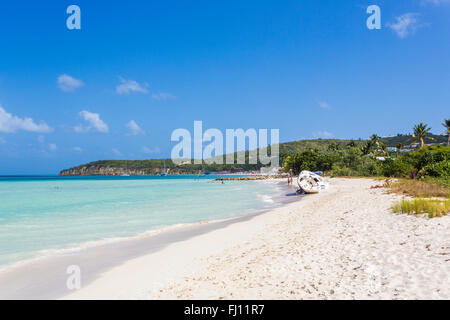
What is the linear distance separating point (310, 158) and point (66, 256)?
3568 inches

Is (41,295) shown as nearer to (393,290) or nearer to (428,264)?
(393,290)

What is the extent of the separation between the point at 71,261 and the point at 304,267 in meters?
7.09

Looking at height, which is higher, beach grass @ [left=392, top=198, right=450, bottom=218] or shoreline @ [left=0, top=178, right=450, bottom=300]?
beach grass @ [left=392, top=198, right=450, bottom=218]

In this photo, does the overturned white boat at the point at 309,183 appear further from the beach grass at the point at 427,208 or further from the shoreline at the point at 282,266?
the shoreline at the point at 282,266

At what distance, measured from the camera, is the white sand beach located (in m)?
5.32

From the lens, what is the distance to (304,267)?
6.64m

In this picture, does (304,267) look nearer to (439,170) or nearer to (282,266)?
(282,266)

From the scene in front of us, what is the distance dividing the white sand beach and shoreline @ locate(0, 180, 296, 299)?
55 cm

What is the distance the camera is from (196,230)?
14.1m

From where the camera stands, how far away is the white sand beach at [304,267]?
532cm

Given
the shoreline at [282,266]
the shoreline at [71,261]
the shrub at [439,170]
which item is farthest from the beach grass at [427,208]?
the shrub at [439,170]

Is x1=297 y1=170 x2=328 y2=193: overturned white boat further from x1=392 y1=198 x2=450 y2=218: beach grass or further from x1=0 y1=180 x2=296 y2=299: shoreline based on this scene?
x1=0 y1=180 x2=296 y2=299: shoreline

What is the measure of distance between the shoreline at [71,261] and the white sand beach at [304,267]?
0.55 metres

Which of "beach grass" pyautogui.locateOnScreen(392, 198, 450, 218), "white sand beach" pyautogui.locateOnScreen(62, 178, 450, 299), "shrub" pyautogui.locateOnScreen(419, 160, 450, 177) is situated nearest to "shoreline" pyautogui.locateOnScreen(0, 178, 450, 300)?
"white sand beach" pyautogui.locateOnScreen(62, 178, 450, 299)
